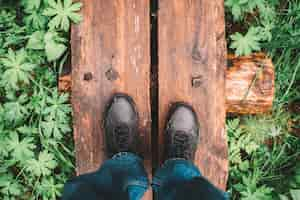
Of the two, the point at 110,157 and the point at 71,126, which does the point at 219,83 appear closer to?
the point at 110,157

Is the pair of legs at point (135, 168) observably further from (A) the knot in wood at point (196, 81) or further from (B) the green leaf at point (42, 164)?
(B) the green leaf at point (42, 164)

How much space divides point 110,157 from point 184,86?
27.8 inches

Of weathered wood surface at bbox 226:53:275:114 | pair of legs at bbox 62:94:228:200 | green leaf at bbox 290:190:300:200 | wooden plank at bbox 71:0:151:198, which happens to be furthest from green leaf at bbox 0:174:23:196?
green leaf at bbox 290:190:300:200

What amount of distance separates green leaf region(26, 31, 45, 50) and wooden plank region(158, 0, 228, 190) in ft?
2.74

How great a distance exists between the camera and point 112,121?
2.64m

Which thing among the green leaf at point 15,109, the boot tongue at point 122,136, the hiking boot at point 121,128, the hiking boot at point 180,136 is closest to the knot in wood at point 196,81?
the hiking boot at point 180,136

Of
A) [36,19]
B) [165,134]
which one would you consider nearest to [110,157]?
[165,134]

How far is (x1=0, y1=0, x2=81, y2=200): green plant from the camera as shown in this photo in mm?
2676

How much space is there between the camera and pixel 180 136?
263 centimetres

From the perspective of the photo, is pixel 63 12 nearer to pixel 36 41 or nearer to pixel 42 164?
pixel 36 41

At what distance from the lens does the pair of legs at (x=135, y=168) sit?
83.0 inches

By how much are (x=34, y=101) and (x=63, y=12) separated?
69cm

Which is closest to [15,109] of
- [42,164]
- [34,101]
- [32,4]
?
[34,101]

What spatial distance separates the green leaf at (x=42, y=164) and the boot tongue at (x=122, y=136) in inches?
21.7
